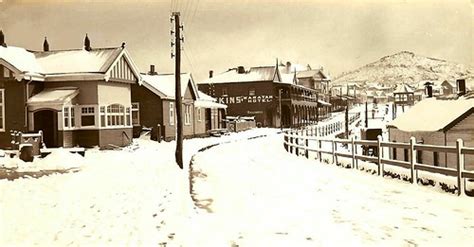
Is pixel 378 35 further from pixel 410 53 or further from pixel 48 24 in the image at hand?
pixel 48 24

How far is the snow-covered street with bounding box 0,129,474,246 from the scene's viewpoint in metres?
5.67

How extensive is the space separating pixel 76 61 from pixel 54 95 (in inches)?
81.4

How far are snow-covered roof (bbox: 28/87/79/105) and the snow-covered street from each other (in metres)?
6.86

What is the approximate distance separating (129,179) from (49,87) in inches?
364

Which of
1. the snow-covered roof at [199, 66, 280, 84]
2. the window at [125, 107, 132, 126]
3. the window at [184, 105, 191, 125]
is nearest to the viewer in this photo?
the window at [125, 107, 132, 126]

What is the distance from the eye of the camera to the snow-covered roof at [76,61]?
18.8m

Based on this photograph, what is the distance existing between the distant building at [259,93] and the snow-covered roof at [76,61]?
28.7 metres

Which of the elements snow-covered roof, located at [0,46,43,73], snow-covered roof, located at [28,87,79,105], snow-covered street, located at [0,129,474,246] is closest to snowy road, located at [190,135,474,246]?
snow-covered street, located at [0,129,474,246]

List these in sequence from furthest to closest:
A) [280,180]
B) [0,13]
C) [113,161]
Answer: [113,161] < [280,180] < [0,13]

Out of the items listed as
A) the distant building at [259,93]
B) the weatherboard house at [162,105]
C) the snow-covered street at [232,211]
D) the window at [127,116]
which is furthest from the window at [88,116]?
the distant building at [259,93]

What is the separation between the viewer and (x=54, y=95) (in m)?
18.1

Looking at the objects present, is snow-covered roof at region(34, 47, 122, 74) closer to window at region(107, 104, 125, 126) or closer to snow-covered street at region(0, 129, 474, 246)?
window at region(107, 104, 125, 126)

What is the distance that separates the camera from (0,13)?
795 cm

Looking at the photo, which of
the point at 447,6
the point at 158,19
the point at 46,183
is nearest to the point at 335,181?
the point at 447,6
